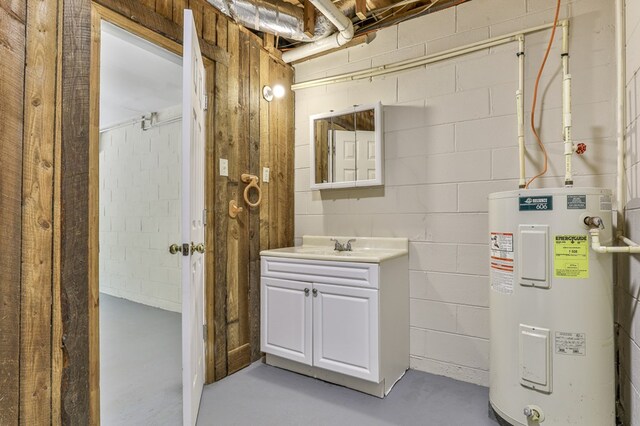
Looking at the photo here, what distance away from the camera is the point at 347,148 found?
2.68 metres

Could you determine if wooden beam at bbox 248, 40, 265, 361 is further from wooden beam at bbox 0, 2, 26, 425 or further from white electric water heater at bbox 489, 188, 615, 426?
A: white electric water heater at bbox 489, 188, 615, 426

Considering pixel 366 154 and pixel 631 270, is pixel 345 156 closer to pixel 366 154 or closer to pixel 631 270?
pixel 366 154

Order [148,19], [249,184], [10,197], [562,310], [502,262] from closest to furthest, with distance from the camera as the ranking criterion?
[10,197], [562,310], [502,262], [148,19], [249,184]

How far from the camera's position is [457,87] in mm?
2309

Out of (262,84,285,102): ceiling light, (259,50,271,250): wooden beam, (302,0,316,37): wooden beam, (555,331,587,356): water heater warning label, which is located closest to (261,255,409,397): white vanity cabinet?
(259,50,271,250): wooden beam

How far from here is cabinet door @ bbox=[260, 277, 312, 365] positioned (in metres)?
2.27

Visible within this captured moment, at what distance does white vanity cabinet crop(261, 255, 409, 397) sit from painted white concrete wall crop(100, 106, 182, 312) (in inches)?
78.1

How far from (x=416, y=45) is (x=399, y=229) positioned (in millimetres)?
1346

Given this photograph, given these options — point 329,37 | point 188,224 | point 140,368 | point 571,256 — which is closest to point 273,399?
point 140,368

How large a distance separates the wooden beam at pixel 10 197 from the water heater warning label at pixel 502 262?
217 centimetres

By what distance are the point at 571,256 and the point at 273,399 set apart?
1770mm

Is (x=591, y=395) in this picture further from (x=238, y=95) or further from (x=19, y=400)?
(x=238, y=95)

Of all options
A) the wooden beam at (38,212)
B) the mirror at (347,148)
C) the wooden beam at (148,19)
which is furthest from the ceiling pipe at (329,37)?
the wooden beam at (38,212)

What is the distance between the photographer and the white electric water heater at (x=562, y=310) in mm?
1525
